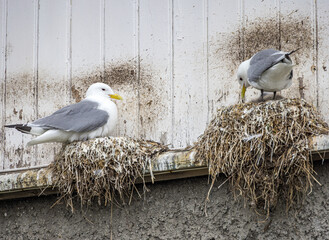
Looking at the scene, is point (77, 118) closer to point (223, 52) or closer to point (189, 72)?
point (189, 72)

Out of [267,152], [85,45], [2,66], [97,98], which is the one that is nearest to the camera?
[267,152]

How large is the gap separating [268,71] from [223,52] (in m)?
0.52

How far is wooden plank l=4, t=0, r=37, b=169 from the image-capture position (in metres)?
4.93

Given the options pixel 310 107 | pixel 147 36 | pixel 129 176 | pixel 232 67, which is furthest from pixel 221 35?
pixel 129 176

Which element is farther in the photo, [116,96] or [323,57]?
[116,96]

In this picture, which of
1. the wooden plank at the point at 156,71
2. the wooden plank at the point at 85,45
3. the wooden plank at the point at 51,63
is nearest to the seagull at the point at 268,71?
the wooden plank at the point at 156,71

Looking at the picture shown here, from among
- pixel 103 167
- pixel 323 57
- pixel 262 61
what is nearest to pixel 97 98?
pixel 103 167

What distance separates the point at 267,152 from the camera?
3.83 metres

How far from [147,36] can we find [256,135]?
1387 millimetres

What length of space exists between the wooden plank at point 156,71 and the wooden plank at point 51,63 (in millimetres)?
634

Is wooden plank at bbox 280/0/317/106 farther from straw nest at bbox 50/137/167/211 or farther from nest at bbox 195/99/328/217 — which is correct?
straw nest at bbox 50/137/167/211

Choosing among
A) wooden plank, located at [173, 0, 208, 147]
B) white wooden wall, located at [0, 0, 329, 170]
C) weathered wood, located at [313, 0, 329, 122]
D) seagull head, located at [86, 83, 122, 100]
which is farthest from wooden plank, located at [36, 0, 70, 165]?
weathered wood, located at [313, 0, 329, 122]

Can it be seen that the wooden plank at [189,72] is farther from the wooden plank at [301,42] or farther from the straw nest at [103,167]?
the wooden plank at [301,42]

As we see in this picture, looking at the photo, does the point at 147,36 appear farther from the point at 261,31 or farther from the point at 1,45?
the point at 1,45
